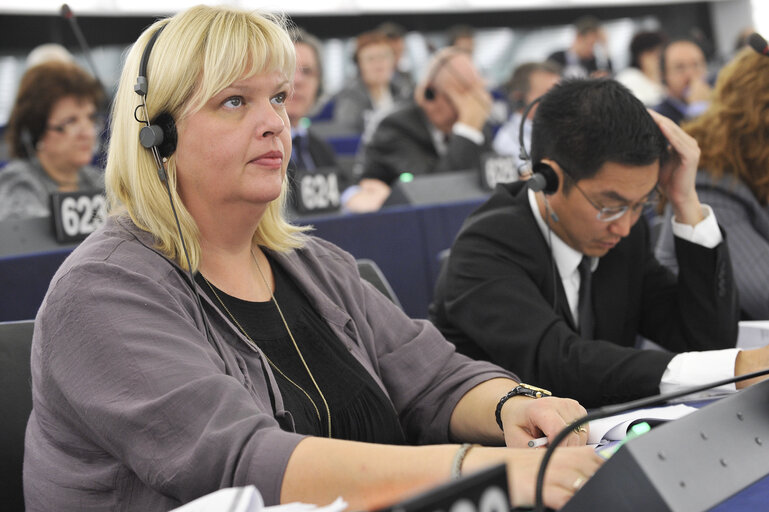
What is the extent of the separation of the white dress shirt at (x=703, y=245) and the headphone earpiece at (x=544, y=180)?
0.29 feet

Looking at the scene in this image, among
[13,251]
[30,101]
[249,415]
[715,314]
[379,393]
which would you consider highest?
[30,101]

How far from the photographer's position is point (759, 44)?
6.15 feet

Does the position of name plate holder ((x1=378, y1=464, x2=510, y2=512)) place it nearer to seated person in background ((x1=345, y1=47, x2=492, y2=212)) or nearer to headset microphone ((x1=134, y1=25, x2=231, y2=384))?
headset microphone ((x1=134, y1=25, x2=231, y2=384))

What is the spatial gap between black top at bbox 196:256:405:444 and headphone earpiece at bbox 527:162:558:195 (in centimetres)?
57

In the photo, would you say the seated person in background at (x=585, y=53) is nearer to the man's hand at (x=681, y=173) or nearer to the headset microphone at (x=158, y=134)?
the man's hand at (x=681, y=173)

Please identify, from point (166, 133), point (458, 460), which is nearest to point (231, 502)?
point (458, 460)

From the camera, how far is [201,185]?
4.22 feet

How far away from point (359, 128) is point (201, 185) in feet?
18.0

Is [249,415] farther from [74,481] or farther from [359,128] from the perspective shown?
[359,128]

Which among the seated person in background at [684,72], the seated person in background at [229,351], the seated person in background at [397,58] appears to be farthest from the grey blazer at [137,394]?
the seated person in background at [397,58]

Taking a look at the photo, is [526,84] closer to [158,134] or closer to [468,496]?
[158,134]

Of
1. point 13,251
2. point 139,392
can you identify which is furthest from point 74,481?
point 13,251

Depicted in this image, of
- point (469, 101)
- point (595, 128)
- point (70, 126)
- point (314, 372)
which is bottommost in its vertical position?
point (314, 372)

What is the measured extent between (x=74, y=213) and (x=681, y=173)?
5.41 ft
